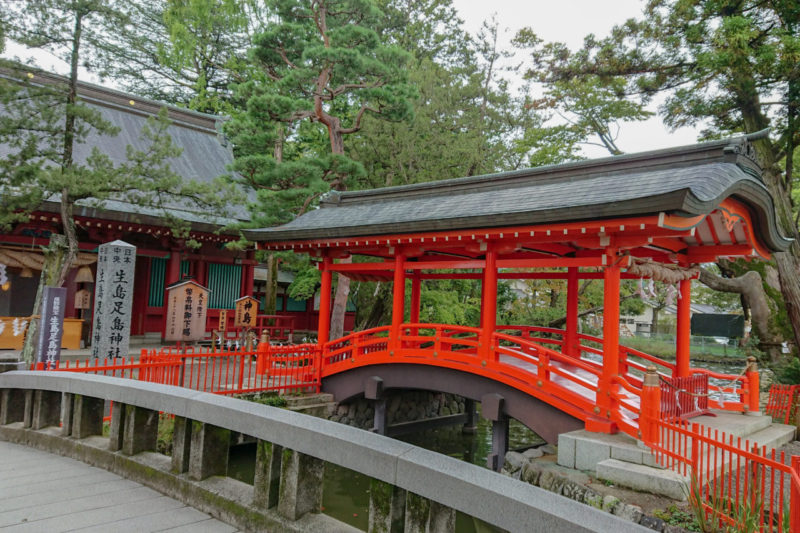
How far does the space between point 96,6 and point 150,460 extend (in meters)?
10.3

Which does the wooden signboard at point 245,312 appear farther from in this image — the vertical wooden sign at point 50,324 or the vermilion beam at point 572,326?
the vermilion beam at point 572,326

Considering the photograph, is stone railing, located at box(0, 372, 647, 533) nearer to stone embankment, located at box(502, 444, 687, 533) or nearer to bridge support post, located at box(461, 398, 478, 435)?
stone embankment, located at box(502, 444, 687, 533)

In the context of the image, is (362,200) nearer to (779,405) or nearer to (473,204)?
(473,204)

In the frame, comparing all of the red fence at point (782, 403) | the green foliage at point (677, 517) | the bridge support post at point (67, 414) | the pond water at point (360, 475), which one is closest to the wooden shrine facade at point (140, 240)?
the pond water at point (360, 475)

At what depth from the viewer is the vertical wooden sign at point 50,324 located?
9.73 m

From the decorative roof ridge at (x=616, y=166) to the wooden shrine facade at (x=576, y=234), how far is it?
0.07 ft

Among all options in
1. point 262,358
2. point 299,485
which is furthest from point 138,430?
point 262,358

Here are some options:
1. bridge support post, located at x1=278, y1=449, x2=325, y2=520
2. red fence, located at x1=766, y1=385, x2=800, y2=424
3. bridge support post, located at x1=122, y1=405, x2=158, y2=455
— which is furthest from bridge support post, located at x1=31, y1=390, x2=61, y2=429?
red fence, located at x1=766, y1=385, x2=800, y2=424

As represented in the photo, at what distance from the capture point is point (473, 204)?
454 inches

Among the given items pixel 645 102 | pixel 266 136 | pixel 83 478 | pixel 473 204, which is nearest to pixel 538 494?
pixel 83 478

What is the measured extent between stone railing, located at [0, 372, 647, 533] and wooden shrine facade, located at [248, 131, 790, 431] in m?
6.16

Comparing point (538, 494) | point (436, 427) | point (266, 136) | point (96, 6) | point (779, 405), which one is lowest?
point (436, 427)

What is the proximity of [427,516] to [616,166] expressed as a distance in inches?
368

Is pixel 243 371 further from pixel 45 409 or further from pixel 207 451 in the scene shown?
pixel 207 451
